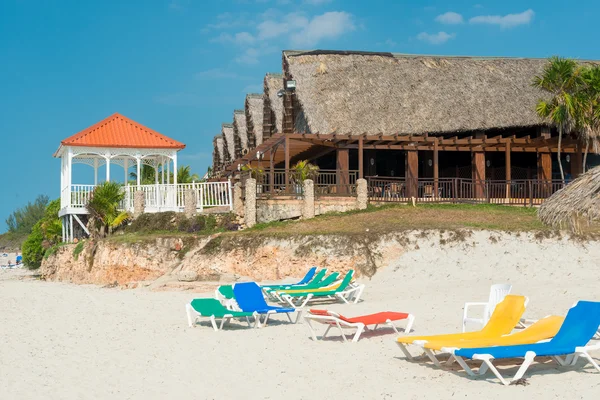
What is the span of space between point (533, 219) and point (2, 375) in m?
15.7

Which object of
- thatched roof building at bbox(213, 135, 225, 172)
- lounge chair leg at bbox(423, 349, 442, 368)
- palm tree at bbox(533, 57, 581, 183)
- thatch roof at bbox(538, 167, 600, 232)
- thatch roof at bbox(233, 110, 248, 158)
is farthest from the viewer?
thatched roof building at bbox(213, 135, 225, 172)

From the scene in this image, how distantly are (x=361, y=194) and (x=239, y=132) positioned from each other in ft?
59.8

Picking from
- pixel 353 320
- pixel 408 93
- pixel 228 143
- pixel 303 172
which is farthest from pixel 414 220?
pixel 228 143

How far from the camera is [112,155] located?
2580 cm

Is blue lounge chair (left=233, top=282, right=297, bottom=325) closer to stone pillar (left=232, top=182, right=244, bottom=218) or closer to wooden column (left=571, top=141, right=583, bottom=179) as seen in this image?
stone pillar (left=232, top=182, right=244, bottom=218)

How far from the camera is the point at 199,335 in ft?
36.1

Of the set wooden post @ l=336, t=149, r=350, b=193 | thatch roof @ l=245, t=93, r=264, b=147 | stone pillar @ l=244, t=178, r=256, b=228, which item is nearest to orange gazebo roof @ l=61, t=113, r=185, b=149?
stone pillar @ l=244, t=178, r=256, b=228

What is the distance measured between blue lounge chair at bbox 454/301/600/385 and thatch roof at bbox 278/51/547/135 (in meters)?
18.4

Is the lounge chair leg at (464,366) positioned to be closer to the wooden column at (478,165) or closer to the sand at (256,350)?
the sand at (256,350)

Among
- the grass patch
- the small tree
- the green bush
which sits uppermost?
the small tree

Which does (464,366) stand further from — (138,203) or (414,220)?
(138,203)

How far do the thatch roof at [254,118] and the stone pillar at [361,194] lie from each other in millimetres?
12654

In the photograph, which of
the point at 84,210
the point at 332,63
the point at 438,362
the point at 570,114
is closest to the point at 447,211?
the point at 570,114

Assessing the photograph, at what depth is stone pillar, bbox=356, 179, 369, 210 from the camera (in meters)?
22.3
